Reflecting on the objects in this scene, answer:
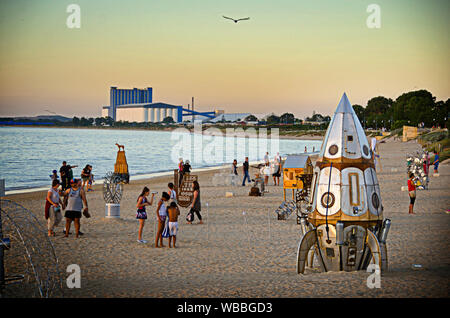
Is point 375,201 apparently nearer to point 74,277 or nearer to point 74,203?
point 74,277

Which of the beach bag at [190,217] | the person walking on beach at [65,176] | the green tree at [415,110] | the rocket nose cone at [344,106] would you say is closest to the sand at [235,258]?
the beach bag at [190,217]

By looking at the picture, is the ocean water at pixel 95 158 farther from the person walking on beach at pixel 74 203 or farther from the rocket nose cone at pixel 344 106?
the rocket nose cone at pixel 344 106

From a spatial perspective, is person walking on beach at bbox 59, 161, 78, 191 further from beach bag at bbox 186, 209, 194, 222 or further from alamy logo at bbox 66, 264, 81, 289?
alamy logo at bbox 66, 264, 81, 289

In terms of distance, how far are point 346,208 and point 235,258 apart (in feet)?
11.7

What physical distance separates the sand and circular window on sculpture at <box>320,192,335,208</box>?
1.34 meters

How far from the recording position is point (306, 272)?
1037 centimetres

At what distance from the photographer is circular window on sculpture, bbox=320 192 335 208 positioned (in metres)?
9.64

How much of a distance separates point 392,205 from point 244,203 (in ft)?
20.1

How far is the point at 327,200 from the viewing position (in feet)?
31.7

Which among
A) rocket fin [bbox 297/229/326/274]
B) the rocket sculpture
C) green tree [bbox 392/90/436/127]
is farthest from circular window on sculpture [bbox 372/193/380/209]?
A: green tree [bbox 392/90/436/127]

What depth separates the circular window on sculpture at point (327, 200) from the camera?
31.6 ft

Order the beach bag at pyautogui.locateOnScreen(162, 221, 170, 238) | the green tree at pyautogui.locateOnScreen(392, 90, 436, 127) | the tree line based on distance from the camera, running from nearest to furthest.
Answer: the beach bag at pyautogui.locateOnScreen(162, 221, 170, 238) → the tree line → the green tree at pyautogui.locateOnScreen(392, 90, 436, 127)
